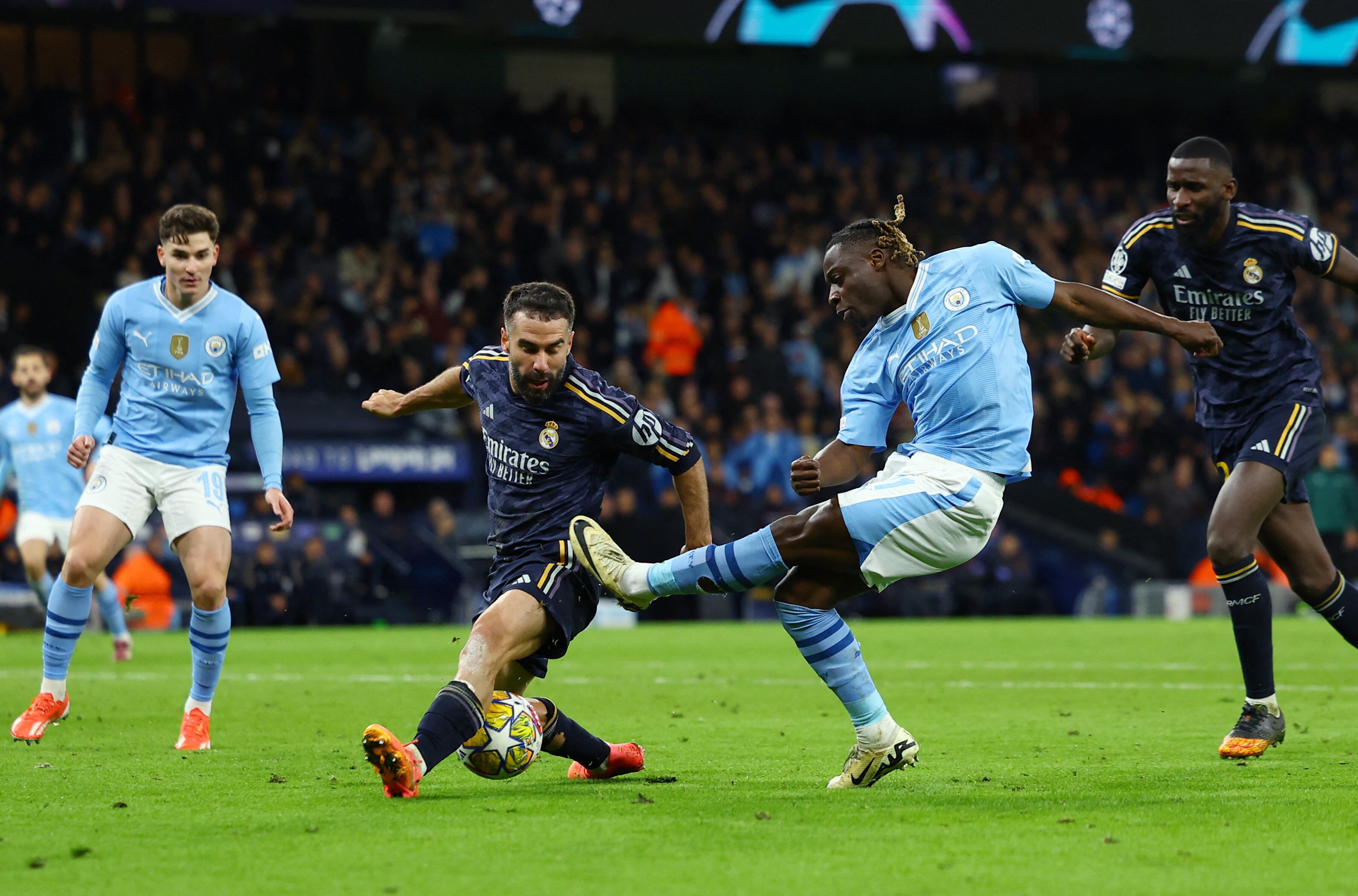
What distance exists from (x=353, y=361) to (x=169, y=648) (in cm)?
594

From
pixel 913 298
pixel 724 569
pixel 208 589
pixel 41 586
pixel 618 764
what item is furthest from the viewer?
pixel 41 586

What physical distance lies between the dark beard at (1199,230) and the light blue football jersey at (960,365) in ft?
5.11

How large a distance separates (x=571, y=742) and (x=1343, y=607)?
345 centimetres

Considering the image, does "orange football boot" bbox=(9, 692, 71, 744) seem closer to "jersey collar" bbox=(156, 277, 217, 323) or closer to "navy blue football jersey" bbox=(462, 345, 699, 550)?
"jersey collar" bbox=(156, 277, 217, 323)

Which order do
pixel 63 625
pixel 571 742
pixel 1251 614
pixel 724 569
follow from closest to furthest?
pixel 724 569
pixel 571 742
pixel 1251 614
pixel 63 625

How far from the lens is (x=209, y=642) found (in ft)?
24.2

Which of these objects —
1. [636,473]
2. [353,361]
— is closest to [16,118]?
[353,361]

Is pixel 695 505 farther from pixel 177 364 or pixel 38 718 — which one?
pixel 38 718

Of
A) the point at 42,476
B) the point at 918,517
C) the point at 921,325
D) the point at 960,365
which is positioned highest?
the point at 921,325

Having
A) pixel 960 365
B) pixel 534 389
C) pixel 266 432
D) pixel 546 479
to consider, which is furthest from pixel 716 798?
pixel 266 432

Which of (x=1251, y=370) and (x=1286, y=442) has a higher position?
(x=1251, y=370)

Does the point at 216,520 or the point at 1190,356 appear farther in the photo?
the point at 216,520

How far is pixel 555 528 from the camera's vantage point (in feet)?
18.8

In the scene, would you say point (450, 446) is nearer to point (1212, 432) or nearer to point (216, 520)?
point (216, 520)
